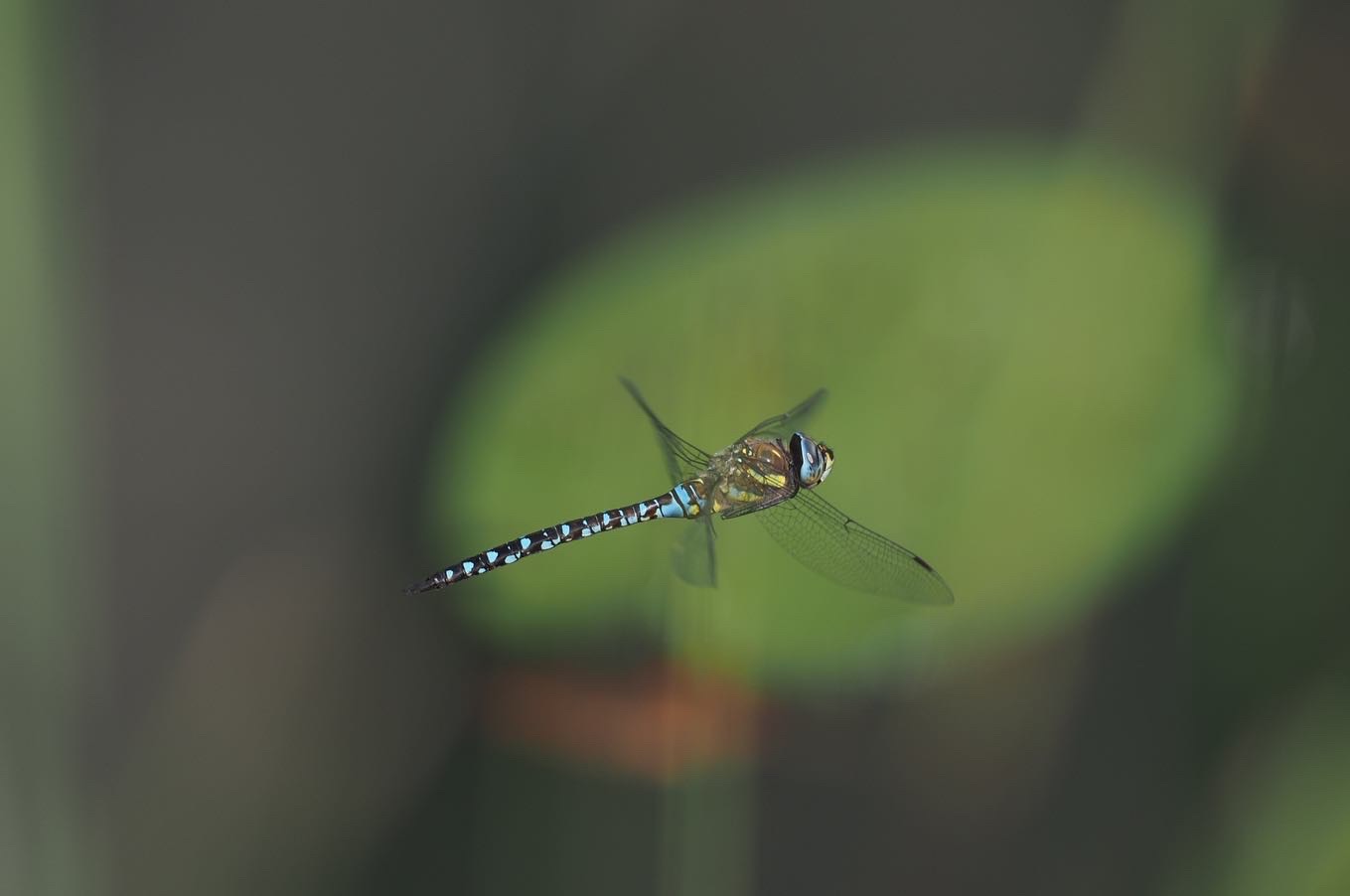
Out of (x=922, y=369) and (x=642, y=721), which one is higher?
(x=922, y=369)

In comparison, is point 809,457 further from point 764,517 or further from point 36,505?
point 36,505

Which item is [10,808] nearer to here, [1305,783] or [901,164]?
[901,164]

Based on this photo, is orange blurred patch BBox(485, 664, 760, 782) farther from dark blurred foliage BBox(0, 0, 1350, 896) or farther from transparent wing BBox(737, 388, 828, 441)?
transparent wing BBox(737, 388, 828, 441)

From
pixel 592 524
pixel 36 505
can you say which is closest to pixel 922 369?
pixel 592 524

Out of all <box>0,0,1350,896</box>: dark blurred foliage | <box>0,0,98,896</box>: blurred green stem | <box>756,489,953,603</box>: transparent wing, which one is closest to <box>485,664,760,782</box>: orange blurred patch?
<box>0,0,1350,896</box>: dark blurred foliage

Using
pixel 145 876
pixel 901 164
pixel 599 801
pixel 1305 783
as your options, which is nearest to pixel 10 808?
pixel 145 876

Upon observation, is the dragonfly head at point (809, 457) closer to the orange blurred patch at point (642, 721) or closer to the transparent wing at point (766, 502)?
the transparent wing at point (766, 502)

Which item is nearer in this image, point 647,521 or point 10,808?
point 10,808

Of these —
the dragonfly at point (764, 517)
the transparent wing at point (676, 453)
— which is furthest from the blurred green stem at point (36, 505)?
the transparent wing at point (676, 453)
